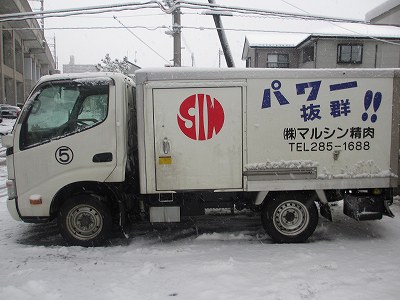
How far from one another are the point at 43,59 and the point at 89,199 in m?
65.3

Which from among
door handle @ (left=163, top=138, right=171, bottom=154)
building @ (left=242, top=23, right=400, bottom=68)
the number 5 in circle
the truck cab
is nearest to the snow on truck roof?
the truck cab

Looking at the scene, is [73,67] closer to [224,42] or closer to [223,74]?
[224,42]

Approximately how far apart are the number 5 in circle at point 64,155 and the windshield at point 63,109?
19cm

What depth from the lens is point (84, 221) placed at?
5.21 metres

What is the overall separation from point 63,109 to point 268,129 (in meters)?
2.91

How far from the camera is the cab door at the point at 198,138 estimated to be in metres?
4.93

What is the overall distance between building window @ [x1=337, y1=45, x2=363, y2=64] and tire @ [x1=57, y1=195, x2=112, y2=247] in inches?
1058

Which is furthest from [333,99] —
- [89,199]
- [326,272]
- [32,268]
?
[32,268]

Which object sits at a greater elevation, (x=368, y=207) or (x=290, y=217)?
(x=368, y=207)

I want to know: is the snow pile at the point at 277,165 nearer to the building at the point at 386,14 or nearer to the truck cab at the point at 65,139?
the truck cab at the point at 65,139

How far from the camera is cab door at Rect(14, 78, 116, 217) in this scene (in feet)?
16.2

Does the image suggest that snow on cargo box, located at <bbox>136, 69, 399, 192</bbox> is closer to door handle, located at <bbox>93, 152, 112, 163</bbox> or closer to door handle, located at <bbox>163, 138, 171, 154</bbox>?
door handle, located at <bbox>163, 138, 171, 154</bbox>

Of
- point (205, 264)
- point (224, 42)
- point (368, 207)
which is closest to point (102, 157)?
point (205, 264)

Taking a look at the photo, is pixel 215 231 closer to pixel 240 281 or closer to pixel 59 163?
pixel 240 281
